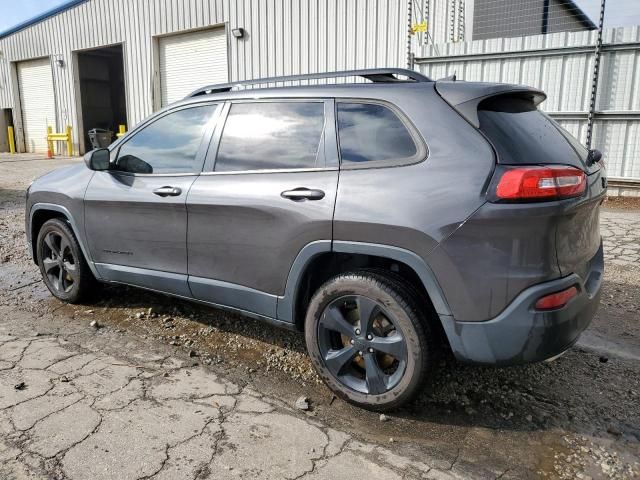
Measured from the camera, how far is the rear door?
2857mm

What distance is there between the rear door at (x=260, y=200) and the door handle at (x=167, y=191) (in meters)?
0.13

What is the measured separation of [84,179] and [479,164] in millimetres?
3051

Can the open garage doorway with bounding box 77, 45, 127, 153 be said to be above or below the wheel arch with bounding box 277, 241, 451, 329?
above

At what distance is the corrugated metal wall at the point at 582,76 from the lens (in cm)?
899

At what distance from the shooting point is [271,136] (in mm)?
3148

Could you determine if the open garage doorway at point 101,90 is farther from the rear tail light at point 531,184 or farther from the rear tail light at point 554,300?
the rear tail light at point 554,300

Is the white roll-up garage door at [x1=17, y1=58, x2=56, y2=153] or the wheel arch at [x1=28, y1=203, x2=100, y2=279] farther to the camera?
the white roll-up garage door at [x1=17, y1=58, x2=56, y2=153]

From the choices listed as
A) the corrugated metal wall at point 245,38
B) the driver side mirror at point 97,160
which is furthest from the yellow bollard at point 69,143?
the driver side mirror at point 97,160

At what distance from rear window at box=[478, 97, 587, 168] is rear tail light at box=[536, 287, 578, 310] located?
61 cm

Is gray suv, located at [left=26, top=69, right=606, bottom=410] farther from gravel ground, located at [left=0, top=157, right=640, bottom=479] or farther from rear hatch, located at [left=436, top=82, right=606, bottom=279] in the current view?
gravel ground, located at [left=0, top=157, right=640, bottom=479]

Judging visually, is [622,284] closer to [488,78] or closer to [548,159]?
[548,159]

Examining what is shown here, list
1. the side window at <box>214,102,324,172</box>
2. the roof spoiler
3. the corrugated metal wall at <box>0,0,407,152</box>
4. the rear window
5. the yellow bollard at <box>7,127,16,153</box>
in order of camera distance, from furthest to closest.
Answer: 1. the yellow bollard at <box>7,127,16,153</box>
2. the corrugated metal wall at <box>0,0,407,152</box>
3. the side window at <box>214,102,324,172</box>
4. the roof spoiler
5. the rear window

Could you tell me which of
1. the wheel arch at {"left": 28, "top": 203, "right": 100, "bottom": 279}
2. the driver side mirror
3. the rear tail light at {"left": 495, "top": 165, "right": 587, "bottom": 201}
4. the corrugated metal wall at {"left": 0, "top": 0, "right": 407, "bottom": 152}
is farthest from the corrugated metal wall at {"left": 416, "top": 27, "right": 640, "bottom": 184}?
the wheel arch at {"left": 28, "top": 203, "right": 100, "bottom": 279}

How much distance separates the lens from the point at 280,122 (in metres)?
3.14
